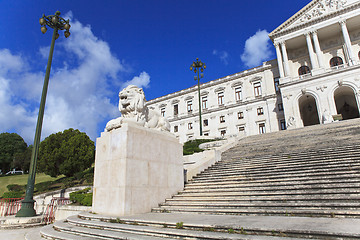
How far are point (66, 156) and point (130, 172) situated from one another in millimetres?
23571

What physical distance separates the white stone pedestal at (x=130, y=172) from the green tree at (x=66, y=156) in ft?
71.6

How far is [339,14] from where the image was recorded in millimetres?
33031

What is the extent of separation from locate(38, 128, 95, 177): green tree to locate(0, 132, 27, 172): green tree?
3194cm

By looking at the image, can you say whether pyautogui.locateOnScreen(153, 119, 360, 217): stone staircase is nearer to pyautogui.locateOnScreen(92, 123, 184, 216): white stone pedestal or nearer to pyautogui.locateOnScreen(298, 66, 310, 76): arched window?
pyautogui.locateOnScreen(92, 123, 184, 216): white stone pedestal

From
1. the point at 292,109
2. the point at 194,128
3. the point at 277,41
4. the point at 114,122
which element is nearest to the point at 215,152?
the point at 114,122

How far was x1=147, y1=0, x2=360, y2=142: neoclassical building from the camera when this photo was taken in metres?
31.6

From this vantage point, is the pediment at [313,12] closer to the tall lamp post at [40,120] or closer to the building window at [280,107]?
the building window at [280,107]

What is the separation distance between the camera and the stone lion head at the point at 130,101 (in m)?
7.48

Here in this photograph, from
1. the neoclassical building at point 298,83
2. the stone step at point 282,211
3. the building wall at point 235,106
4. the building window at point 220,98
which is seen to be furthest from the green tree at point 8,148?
the stone step at point 282,211

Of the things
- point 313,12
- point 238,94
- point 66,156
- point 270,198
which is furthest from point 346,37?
point 66,156

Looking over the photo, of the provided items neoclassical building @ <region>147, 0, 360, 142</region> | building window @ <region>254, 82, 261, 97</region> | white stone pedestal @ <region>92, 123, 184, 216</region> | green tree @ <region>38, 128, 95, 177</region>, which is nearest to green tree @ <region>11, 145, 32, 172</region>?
green tree @ <region>38, 128, 95, 177</region>

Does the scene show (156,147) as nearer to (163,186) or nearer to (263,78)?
(163,186)

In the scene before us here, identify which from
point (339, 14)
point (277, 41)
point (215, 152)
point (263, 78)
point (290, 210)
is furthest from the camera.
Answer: point (263, 78)

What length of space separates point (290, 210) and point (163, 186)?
154 inches
